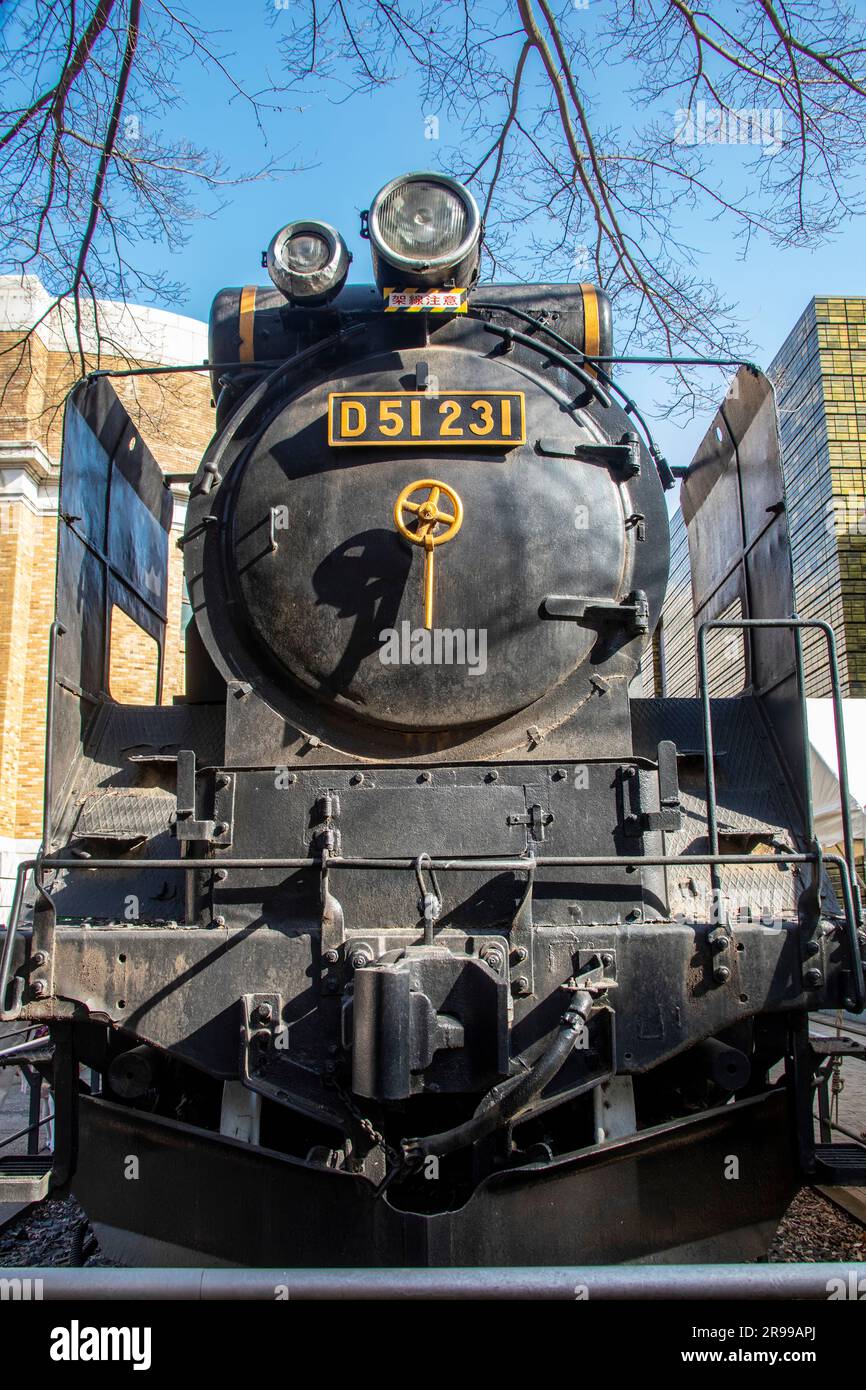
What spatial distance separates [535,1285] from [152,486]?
4370mm

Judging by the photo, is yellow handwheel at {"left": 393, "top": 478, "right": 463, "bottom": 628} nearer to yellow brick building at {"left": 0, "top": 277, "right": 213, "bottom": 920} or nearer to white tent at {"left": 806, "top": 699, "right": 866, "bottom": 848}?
white tent at {"left": 806, "top": 699, "right": 866, "bottom": 848}

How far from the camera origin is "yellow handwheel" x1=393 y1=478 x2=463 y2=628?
11.3 feet

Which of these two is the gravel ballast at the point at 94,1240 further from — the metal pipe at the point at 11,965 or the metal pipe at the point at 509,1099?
the metal pipe at the point at 509,1099

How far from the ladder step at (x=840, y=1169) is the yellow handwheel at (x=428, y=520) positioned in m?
2.03

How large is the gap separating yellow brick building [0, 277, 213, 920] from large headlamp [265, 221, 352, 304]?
37.5ft

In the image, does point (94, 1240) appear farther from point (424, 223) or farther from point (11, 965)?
point (424, 223)

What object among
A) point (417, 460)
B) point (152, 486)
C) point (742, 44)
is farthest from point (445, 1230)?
point (742, 44)

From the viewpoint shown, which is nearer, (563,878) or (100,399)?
(563,878)

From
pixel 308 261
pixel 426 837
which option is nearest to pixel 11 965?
pixel 426 837

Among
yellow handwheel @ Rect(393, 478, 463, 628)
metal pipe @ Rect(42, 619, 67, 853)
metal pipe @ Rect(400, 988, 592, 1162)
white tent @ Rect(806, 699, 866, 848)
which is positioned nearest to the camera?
metal pipe @ Rect(400, 988, 592, 1162)

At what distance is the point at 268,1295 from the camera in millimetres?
1896

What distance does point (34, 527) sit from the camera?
17.2 meters

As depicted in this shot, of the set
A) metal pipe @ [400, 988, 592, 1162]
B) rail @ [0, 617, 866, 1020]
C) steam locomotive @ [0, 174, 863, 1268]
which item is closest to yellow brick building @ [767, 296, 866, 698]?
steam locomotive @ [0, 174, 863, 1268]

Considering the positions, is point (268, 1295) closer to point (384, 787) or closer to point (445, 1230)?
point (445, 1230)
